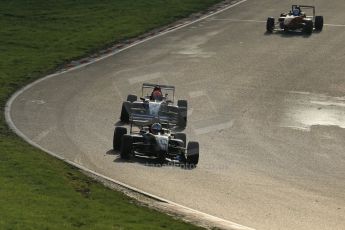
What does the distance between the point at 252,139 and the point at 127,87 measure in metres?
10.6

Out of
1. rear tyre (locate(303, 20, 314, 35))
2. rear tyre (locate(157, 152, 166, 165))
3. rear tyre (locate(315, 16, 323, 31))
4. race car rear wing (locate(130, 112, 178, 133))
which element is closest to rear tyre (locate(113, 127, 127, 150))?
race car rear wing (locate(130, 112, 178, 133))

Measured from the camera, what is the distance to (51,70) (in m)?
44.8

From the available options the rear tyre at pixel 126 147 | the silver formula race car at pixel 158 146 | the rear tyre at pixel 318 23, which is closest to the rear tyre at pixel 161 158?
the silver formula race car at pixel 158 146

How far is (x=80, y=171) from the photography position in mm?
27375

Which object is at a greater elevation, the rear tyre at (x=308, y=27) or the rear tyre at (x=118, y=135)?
the rear tyre at (x=308, y=27)

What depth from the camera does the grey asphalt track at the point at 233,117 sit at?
1014 inches

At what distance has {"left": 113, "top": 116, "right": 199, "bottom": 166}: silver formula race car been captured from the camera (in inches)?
1125

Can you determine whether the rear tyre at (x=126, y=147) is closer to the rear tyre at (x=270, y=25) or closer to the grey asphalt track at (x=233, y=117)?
the grey asphalt track at (x=233, y=117)

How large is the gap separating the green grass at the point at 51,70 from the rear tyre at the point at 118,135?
8.52ft

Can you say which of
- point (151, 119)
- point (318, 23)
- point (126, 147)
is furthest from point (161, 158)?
point (318, 23)

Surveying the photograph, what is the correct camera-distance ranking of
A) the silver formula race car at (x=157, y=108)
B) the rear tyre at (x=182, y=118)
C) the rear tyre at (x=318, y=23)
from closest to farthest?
the silver formula race car at (x=157, y=108)
the rear tyre at (x=182, y=118)
the rear tyre at (x=318, y=23)

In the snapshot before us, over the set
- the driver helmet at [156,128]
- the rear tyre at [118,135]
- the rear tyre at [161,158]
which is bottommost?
the rear tyre at [161,158]

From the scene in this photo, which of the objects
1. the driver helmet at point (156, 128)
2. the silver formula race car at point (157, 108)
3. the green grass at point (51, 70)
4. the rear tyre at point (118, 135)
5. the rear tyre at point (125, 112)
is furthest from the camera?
the rear tyre at point (125, 112)

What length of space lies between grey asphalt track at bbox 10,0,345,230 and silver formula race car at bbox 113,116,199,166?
20.2 inches
